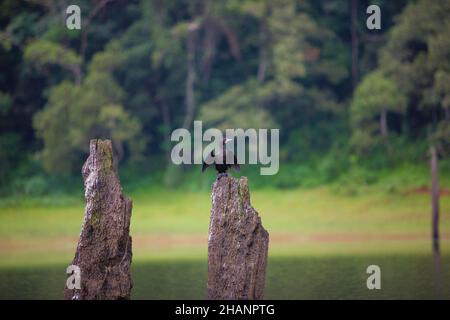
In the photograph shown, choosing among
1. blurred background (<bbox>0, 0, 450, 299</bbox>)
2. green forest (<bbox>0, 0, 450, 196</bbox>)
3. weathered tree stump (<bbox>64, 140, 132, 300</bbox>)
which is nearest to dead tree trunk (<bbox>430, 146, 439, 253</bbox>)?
blurred background (<bbox>0, 0, 450, 299</bbox>)

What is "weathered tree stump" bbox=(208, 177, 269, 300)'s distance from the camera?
67.6 ft

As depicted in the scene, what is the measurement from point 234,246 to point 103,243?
7.99 feet

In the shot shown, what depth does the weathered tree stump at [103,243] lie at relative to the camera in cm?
2070

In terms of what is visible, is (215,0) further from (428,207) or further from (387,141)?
(428,207)

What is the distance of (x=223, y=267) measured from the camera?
813 inches

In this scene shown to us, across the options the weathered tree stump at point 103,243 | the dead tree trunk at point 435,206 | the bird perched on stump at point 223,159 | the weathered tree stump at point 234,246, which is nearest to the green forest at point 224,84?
the dead tree trunk at point 435,206

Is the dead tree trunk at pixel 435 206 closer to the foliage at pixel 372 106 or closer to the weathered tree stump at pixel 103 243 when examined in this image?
the foliage at pixel 372 106

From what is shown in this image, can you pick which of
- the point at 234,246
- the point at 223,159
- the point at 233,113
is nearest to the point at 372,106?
the point at 233,113

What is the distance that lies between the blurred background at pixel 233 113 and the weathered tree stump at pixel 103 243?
58.2ft

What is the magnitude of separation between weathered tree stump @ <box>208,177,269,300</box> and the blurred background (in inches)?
708

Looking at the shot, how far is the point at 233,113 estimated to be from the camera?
2093 inches
